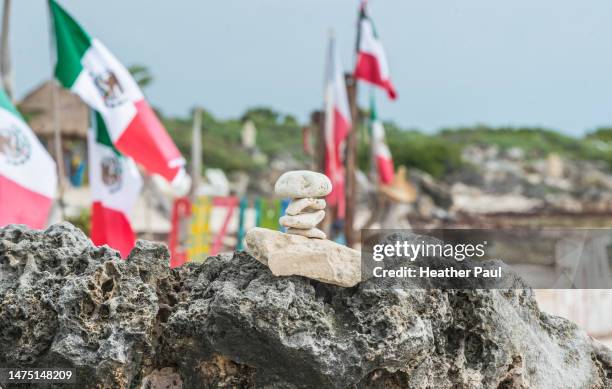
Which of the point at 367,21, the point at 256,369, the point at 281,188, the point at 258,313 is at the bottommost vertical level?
the point at 256,369

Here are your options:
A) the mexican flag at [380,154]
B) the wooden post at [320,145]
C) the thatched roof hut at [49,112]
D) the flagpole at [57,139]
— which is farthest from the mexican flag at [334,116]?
the thatched roof hut at [49,112]

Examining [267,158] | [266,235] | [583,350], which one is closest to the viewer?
[266,235]

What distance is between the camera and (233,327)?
3389 millimetres

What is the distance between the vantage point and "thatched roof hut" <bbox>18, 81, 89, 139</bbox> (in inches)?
829

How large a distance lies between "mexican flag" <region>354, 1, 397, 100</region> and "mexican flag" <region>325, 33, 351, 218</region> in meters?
0.37

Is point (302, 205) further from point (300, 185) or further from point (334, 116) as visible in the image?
point (334, 116)

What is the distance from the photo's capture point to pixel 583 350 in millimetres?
4219

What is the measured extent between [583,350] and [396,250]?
1.29m

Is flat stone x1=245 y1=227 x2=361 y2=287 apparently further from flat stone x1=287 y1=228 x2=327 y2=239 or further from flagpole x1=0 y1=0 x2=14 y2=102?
flagpole x1=0 y1=0 x2=14 y2=102

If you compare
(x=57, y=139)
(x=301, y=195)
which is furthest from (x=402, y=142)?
(x=301, y=195)

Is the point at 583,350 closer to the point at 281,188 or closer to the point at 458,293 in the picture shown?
the point at 458,293

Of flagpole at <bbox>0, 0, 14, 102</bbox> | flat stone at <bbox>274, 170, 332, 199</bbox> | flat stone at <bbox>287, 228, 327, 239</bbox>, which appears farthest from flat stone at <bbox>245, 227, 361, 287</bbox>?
flagpole at <bbox>0, 0, 14, 102</bbox>

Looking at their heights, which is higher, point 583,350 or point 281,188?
point 281,188

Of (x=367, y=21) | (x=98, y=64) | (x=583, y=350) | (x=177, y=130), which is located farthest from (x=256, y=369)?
(x=177, y=130)
